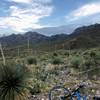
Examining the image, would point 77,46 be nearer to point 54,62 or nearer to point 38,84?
point 54,62

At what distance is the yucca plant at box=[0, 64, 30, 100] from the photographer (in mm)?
11289

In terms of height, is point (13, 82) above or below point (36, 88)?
above

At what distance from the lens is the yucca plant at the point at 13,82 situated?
37.0 feet

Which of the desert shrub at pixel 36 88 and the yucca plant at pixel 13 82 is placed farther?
the desert shrub at pixel 36 88

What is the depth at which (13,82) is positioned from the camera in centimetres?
1163

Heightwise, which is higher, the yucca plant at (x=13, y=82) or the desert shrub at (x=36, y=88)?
the yucca plant at (x=13, y=82)

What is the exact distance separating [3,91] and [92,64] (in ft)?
73.3

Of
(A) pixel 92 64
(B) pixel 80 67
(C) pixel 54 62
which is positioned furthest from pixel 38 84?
(C) pixel 54 62

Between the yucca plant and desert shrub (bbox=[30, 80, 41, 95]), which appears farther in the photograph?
desert shrub (bbox=[30, 80, 41, 95])

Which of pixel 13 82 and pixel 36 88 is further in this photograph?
pixel 36 88

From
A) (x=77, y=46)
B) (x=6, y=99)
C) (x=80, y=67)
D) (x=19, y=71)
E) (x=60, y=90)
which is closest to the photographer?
(x=6, y=99)

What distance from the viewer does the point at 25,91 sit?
11703mm

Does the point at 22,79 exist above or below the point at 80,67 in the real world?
above

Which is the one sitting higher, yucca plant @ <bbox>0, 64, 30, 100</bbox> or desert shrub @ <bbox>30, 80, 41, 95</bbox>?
yucca plant @ <bbox>0, 64, 30, 100</bbox>
